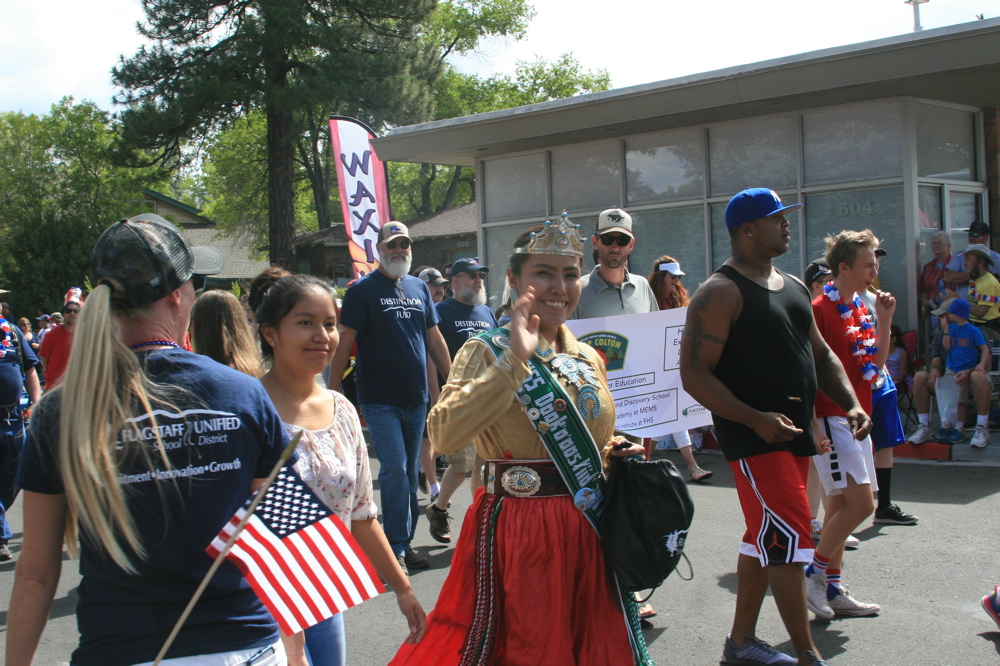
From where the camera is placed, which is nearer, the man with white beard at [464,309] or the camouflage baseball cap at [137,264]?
the camouflage baseball cap at [137,264]

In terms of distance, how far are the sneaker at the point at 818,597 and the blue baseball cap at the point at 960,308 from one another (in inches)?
223

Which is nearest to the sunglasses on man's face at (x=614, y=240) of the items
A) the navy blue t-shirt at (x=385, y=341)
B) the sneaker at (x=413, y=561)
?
the navy blue t-shirt at (x=385, y=341)

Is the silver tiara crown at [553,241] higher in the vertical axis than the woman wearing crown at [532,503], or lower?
higher

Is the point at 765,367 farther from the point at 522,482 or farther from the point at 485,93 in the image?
the point at 485,93

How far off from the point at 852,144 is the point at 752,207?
8.52m

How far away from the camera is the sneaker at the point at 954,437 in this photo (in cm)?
909

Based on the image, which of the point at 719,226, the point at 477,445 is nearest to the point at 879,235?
the point at 719,226

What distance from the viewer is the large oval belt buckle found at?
3066 millimetres

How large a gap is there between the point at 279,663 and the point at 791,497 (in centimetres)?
244

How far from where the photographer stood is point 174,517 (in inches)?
74.7

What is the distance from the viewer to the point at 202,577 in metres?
1.94

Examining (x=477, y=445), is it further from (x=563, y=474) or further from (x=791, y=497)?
(x=791, y=497)

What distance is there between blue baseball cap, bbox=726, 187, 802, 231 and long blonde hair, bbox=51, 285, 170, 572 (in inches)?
111

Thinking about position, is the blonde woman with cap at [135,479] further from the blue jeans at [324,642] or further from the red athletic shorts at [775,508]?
the red athletic shorts at [775,508]
